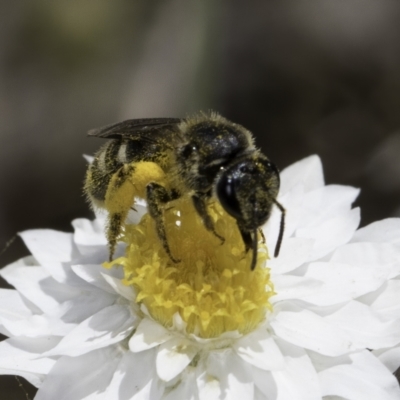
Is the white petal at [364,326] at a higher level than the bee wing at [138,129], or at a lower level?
lower

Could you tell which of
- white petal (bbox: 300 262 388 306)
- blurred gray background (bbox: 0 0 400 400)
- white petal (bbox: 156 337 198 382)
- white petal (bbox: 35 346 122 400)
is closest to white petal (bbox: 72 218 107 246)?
white petal (bbox: 35 346 122 400)

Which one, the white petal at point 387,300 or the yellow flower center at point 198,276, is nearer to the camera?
the yellow flower center at point 198,276

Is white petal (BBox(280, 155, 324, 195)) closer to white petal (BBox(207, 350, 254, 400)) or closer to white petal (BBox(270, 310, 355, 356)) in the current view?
white petal (BBox(270, 310, 355, 356))

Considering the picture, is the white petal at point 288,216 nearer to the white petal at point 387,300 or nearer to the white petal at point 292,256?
the white petal at point 292,256

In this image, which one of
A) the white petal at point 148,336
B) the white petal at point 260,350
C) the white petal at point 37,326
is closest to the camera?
the white petal at point 260,350

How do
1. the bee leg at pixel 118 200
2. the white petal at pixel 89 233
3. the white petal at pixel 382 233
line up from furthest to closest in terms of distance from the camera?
the white petal at pixel 89 233, the white petal at pixel 382 233, the bee leg at pixel 118 200

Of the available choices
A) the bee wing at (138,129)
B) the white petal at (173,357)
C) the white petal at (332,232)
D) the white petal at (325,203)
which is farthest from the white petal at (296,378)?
the bee wing at (138,129)
